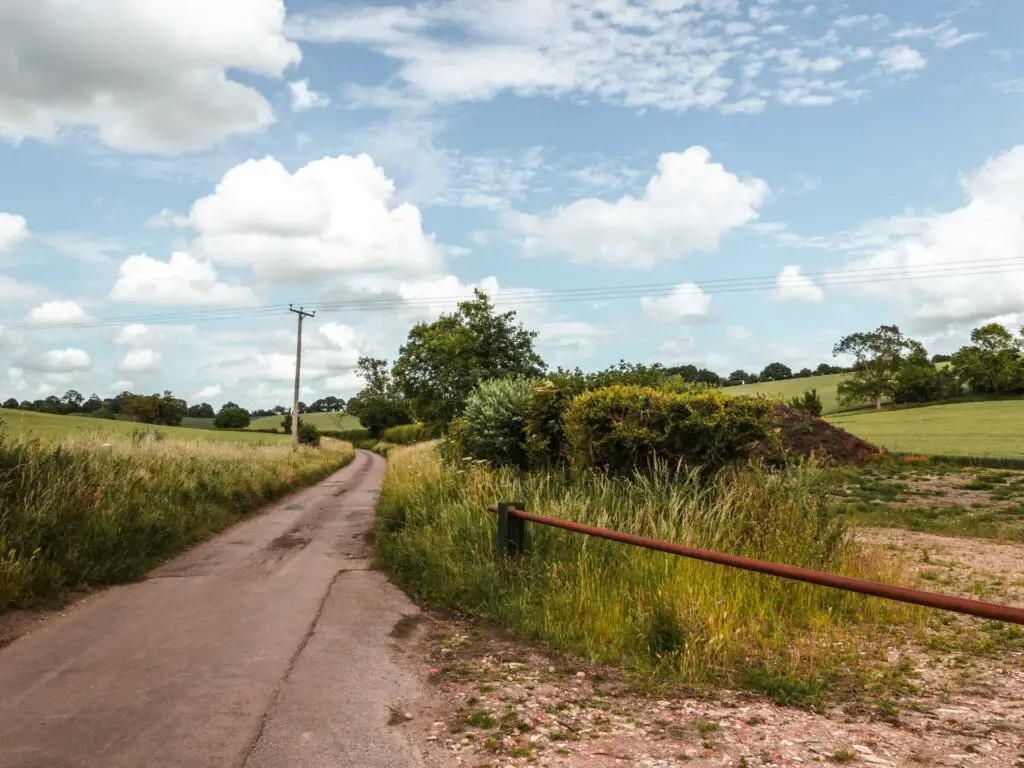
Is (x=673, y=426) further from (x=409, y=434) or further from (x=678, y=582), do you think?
(x=409, y=434)

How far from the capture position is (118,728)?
3.97 m

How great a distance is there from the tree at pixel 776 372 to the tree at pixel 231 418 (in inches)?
3156

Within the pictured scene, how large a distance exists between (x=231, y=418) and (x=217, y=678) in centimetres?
10404

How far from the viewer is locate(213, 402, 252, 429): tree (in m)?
99.8

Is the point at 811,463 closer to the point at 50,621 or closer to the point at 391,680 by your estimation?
the point at 391,680

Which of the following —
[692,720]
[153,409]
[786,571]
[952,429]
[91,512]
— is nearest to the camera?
[786,571]

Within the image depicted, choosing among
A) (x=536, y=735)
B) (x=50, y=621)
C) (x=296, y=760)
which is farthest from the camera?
(x=50, y=621)

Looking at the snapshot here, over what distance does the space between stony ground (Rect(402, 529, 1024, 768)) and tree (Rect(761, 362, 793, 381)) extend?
115m

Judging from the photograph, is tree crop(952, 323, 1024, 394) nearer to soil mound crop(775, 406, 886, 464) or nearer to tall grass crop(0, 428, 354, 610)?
soil mound crop(775, 406, 886, 464)

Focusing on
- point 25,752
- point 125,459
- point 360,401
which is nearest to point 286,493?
point 125,459

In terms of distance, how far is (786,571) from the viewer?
3.88 meters

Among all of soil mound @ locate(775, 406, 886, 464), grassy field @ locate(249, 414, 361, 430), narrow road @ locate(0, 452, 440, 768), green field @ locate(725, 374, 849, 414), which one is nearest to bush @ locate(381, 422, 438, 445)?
grassy field @ locate(249, 414, 361, 430)

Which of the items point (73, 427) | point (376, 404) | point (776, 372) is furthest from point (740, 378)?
point (73, 427)

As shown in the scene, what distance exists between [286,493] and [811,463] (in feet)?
54.7
